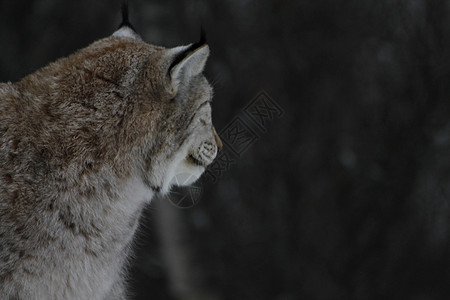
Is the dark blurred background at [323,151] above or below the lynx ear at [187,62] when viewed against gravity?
below

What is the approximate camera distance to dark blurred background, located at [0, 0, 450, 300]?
20.7 feet

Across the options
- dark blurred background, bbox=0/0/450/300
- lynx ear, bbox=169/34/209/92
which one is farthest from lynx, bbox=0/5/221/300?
dark blurred background, bbox=0/0/450/300

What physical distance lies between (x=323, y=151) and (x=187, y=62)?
12.5ft

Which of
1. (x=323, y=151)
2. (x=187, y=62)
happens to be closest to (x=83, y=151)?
(x=187, y=62)

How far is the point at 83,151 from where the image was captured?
3051 mm

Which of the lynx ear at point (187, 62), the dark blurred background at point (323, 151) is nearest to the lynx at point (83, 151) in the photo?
the lynx ear at point (187, 62)

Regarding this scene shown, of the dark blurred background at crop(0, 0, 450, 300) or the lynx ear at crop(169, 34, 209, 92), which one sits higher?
the lynx ear at crop(169, 34, 209, 92)

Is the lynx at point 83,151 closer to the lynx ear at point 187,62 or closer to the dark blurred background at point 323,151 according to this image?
the lynx ear at point 187,62

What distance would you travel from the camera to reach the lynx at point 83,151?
9.82ft

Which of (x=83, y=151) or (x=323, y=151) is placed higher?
(x=83, y=151)

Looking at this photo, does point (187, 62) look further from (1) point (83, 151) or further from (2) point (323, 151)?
(2) point (323, 151)

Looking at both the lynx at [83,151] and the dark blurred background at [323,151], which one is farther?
the dark blurred background at [323,151]

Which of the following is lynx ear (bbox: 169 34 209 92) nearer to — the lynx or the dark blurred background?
the lynx

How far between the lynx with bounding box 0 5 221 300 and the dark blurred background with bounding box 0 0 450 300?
281cm
